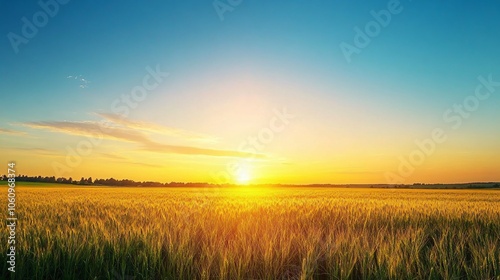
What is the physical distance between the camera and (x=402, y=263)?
308 centimetres

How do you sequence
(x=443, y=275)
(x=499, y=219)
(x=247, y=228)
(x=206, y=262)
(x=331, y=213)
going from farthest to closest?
1. (x=331, y=213)
2. (x=499, y=219)
3. (x=247, y=228)
4. (x=206, y=262)
5. (x=443, y=275)

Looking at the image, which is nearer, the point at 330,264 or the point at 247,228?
the point at 330,264

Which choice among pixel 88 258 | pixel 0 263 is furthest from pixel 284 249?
pixel 0 263

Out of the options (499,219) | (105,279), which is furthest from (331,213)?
(105,279)

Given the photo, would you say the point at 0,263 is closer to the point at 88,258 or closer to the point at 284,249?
the point at 88,258

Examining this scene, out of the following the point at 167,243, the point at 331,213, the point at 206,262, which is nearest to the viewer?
the point at 206,262

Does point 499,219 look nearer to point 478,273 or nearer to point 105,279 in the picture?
point 478,273

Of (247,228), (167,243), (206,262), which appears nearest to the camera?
(206,262)

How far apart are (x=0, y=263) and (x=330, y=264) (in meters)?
3.31

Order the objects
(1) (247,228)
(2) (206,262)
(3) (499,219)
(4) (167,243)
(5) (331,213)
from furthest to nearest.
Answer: (5) (331,213) < (3) (499,219) < (1) (247,228) < (4) (167,243) < (2) (206,262)

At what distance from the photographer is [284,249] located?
11.0ft

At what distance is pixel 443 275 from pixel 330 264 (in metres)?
0.98

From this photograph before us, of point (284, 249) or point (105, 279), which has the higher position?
point (284, 249)

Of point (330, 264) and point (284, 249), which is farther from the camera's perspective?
point (284, 249)
